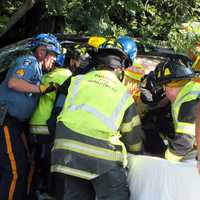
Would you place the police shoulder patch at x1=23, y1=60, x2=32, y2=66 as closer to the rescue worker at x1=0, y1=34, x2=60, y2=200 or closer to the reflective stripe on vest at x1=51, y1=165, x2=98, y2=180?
the rescue worker at x1=0, y1=34, x2=60, y2=200

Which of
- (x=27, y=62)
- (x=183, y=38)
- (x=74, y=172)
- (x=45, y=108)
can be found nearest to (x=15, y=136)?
(x=45, y=108)

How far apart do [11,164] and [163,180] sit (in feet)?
5.00

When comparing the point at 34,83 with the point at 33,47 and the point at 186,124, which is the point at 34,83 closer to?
the point at 33,47

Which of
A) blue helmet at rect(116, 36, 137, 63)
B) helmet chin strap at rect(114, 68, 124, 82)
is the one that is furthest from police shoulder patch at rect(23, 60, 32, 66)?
helmet chin strap at rect(114, 68, 124, 82)

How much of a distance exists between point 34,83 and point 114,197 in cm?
144

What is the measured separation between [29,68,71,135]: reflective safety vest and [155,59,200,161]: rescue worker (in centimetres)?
96

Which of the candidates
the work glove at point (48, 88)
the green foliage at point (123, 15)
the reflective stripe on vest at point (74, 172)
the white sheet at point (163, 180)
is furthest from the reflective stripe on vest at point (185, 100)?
the green foliage at point (123, 15)

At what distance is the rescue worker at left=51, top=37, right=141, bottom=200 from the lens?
3.27 metres

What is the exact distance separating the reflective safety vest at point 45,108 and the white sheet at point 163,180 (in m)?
1.16

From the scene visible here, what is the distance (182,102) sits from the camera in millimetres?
3496

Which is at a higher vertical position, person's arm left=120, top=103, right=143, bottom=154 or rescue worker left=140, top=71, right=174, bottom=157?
person's arm left=120, top=103, right=143, bottom=154

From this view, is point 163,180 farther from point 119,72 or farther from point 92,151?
point 119,72

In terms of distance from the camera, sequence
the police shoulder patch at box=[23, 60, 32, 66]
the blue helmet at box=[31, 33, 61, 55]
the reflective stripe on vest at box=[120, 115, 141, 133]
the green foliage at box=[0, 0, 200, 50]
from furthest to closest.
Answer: the green foliage at box=[0, 0, 200, 50], the blue helmet at box=[31, 33, 61, 55], the police shoulder patch at box=[23, 60, 32, 66], the reflective stripe on vest at box=[120, 115, 141, 133]

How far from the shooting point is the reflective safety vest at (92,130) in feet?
10.7
